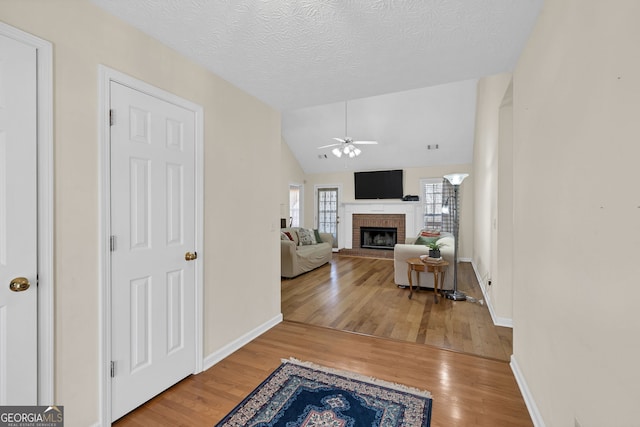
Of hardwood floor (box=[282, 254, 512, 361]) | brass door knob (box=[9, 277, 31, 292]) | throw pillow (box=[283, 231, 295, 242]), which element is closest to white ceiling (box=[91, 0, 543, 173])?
brass door knob (box=[9, 277, 31, 292])

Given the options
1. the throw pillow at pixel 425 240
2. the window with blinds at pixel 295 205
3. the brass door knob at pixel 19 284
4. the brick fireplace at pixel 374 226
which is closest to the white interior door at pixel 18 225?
the brass door knob at pixel 19 284

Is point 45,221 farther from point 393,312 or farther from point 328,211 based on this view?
point 328,211

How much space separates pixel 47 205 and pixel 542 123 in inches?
102

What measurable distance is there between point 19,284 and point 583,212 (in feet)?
7.89

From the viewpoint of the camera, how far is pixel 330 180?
8.77m

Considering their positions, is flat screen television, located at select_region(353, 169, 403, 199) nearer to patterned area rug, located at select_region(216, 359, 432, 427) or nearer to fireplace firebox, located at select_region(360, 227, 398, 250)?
fireplace firebox, located at select_region(360, 227, 398, 250)

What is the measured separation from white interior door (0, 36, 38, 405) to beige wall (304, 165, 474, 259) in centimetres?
752

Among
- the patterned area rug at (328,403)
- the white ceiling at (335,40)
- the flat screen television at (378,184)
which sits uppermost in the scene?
the white ceiling at (335,40)

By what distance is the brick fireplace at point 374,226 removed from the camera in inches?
310

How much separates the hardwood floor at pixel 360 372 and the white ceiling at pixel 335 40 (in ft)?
7.82

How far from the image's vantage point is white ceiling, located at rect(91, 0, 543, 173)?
158 cm

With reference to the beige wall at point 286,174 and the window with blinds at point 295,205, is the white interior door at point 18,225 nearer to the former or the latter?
the beige wall at point 286,174

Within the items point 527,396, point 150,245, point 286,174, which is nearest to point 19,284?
point 150,245

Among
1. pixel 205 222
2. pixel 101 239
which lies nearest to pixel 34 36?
pixel 101 239
